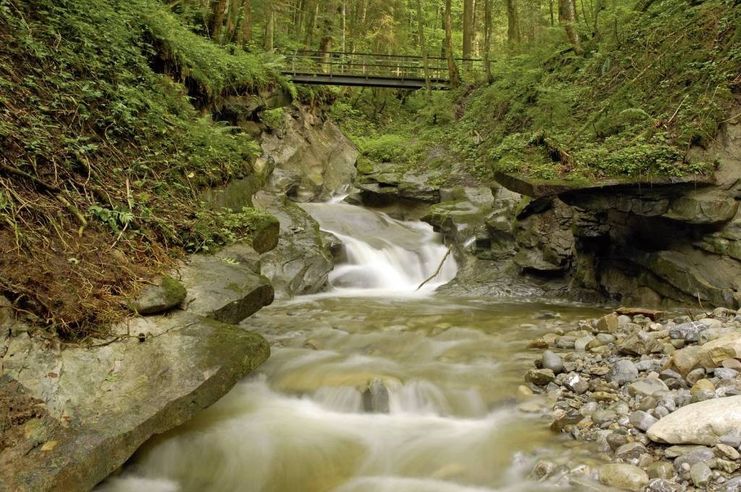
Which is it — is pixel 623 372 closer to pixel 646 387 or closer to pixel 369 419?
pixel 646 387

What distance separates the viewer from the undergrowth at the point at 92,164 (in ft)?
12.4

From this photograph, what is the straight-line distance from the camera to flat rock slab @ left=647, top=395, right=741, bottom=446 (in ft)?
10.6

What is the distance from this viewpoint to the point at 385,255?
12805 mm

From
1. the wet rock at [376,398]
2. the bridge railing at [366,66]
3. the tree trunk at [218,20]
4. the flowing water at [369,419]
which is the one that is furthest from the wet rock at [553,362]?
the bridge railing at [366,66]

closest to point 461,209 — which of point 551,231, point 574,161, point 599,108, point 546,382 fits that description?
point 551,231

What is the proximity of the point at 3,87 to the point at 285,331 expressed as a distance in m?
4.35

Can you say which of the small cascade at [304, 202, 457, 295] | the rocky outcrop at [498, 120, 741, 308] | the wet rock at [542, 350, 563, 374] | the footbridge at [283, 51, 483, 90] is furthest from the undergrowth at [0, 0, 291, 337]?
the footbridge at [283, 51, 483, 90]

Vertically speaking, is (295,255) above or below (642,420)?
above

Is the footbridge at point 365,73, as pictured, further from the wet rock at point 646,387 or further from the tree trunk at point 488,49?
the wet rock at point 646,387

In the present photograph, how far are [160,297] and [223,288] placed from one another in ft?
2.44

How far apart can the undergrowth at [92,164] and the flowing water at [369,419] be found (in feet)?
4.61

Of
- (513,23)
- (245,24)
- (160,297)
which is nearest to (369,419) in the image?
(160,297)

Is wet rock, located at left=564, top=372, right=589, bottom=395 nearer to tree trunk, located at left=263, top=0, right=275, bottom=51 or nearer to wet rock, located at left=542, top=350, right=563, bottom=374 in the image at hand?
wet rock, located at left=542, top=350, right=563, bottom=374

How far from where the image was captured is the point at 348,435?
4.44m
